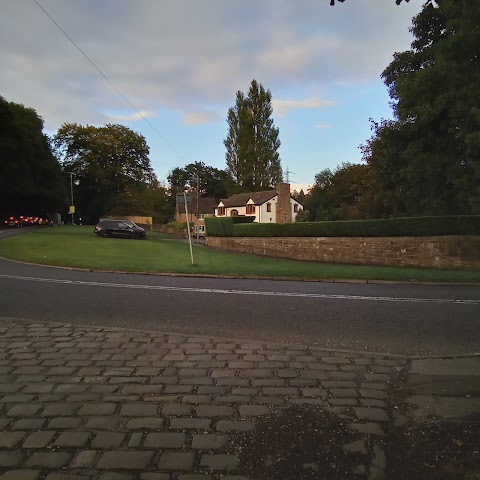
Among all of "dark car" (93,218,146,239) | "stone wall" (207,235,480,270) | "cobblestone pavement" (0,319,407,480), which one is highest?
"dark car" (93,218,146,239)

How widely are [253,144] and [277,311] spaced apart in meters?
57.4

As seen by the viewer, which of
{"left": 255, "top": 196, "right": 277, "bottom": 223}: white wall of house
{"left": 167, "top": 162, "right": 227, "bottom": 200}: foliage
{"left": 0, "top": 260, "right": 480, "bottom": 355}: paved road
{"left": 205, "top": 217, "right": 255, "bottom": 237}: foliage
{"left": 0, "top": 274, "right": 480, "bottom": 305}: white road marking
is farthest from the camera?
{"left": 167, "top": 162, "right": 227, "bottom": 200}: foliage

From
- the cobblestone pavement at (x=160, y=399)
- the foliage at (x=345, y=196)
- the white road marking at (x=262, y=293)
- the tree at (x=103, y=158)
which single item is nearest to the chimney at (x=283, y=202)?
the foliage at (x=345, y=196)

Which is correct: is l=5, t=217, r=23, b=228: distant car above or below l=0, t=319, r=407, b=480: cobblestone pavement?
above

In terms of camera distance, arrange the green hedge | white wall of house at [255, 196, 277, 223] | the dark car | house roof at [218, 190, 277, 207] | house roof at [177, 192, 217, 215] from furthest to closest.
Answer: house roof at [177, 192, 217, 215] → white wall of house at [255, 196, 277, 223] → house roof at [218, 190, 277, 207] → the dark car → the green hedge

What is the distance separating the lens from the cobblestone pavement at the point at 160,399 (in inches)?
108

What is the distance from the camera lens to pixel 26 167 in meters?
50.8

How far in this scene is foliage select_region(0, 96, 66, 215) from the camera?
46.8m

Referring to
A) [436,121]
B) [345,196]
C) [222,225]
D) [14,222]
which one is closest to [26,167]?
[14,222]

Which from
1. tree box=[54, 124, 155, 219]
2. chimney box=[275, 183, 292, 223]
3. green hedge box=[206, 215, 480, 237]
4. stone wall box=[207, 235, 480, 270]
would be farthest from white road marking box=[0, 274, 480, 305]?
tree box=[54, 124, 155, 219]

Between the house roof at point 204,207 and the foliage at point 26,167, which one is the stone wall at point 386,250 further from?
the house roof at point 204,207

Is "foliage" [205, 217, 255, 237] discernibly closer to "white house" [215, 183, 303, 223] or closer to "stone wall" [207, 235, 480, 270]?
"stone wall" [207, 235, 480, 270]

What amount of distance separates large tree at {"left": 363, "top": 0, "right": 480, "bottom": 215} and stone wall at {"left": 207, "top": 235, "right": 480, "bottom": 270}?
6.69 ft

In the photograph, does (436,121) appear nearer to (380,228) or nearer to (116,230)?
(380,228)
